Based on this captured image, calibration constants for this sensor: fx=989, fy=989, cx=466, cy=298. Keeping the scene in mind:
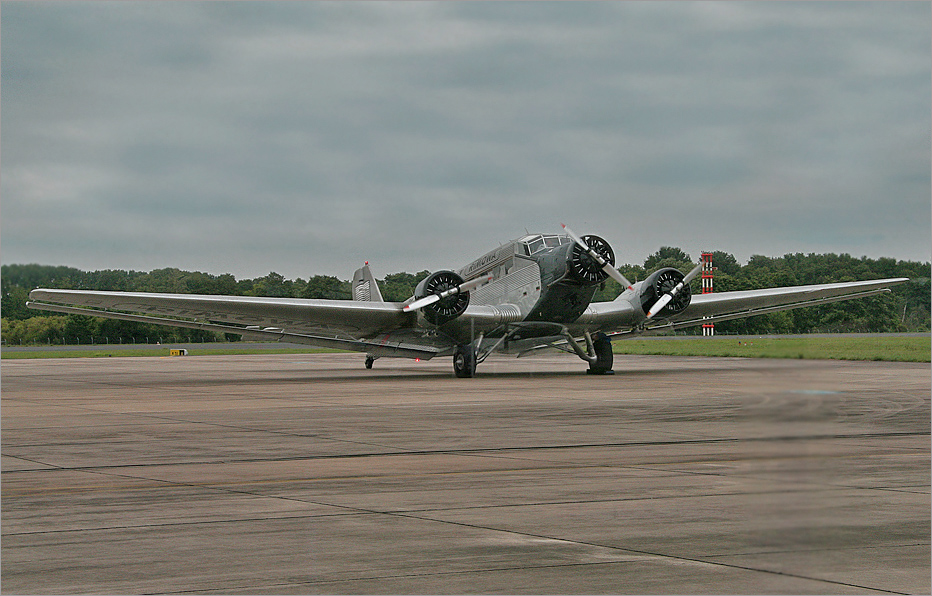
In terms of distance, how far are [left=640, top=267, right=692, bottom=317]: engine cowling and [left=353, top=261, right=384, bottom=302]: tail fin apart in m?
15.6

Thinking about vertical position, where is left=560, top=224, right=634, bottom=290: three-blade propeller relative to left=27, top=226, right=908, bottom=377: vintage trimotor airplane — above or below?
above

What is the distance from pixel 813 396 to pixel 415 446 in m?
13.5

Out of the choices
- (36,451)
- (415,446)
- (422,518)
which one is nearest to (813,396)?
(422,518)

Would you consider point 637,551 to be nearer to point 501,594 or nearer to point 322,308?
point 501,594

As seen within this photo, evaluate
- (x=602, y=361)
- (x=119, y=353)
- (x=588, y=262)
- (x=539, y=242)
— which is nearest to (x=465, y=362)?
(x=539, y=242)

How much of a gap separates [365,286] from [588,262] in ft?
57.0

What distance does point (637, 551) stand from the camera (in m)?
7.70

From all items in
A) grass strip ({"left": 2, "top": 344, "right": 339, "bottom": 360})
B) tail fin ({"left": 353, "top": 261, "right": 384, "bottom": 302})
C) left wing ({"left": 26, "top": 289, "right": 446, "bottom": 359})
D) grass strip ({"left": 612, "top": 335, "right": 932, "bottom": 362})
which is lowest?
→ grass strip ({"left": 2, "top": 344, "right": 339, "bottom": 360})

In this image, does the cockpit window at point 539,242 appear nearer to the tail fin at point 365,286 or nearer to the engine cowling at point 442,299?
the engine cowling at point 442,299

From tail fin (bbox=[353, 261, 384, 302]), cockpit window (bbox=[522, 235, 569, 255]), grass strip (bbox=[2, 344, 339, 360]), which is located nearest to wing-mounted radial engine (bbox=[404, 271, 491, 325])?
cockpit window (bbox=[522, 235, 569, 255])

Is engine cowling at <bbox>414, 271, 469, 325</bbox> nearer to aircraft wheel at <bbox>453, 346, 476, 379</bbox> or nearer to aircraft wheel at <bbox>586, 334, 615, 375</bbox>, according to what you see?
aircraft wheel at <bbox>453, 346, 476, 379</bbox>

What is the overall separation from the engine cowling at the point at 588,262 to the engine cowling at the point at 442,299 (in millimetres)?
4247

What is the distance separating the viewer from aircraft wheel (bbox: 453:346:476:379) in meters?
38.1

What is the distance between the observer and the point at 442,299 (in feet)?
121
